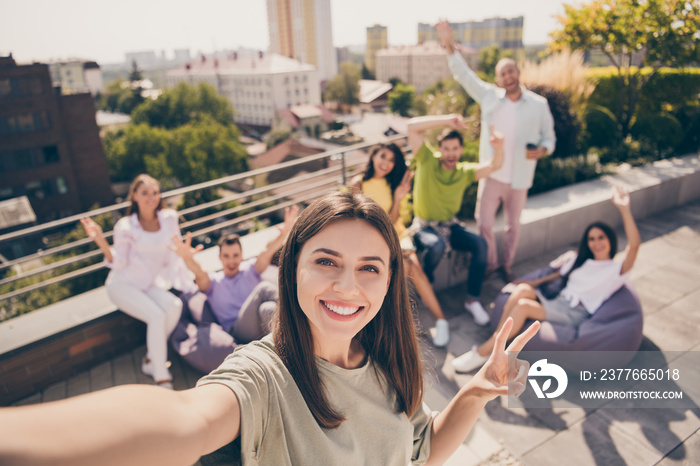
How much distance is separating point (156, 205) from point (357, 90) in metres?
75.8

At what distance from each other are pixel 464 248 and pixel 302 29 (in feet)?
354

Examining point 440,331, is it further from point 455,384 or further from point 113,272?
point 113,272

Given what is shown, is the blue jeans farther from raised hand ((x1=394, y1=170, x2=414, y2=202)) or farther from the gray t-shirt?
the gray t-shirt

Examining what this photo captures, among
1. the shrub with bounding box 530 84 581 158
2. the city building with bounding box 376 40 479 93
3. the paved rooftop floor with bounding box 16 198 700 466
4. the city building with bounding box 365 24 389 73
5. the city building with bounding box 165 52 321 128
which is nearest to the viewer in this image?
the paved rooftop floor with bounding box 16 198 700 466

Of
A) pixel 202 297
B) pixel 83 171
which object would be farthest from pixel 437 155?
pixel 83 171

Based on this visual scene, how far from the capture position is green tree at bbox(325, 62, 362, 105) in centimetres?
7462

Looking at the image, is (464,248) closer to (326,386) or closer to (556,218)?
(556,218)

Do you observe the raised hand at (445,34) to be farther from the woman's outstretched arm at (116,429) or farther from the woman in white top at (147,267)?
the woman's outstretched arm at (116,429)

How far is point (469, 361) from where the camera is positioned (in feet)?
11.0

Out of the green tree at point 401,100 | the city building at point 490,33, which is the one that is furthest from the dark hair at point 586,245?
the city building at point 490,33

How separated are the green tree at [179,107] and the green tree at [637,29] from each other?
169 ft

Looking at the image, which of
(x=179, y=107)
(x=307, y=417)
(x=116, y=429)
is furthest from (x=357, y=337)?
(x=179, y=107)

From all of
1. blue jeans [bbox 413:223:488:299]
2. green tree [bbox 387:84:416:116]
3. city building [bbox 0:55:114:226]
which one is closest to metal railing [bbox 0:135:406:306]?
blue jeans [bbox 413:223:488:299]

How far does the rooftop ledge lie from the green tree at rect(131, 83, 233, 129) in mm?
53842
